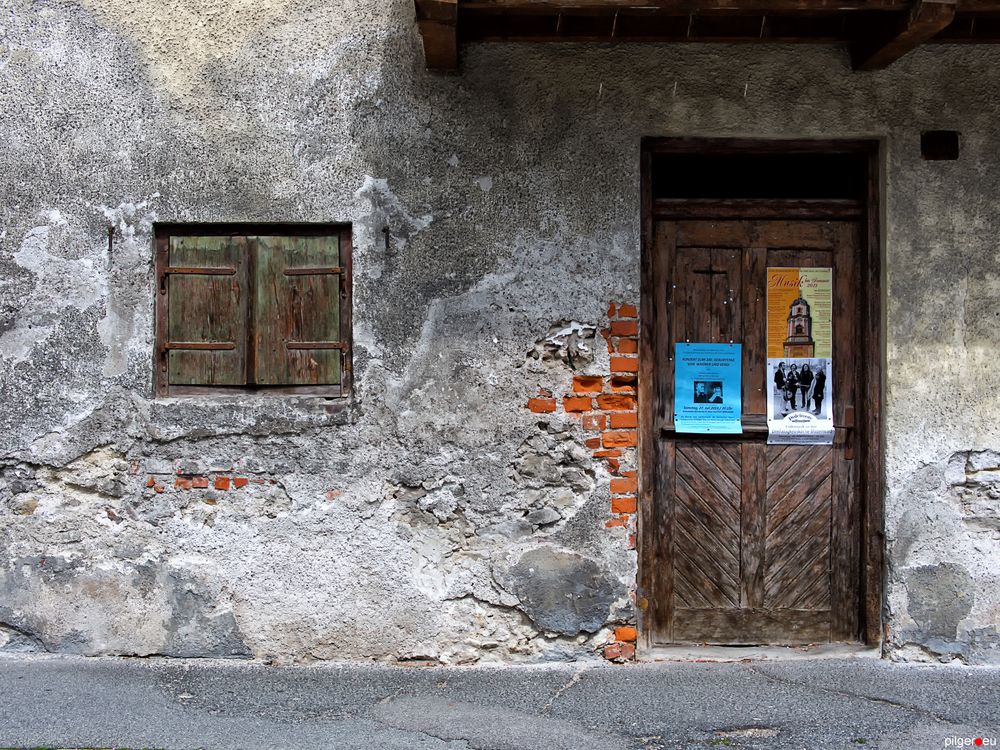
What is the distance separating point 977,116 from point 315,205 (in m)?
3.33

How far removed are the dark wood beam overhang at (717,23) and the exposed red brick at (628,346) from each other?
144 centimetres

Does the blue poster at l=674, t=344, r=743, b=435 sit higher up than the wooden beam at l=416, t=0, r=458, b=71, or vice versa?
the wooden beam at l=416, t=0, r=458, b=71

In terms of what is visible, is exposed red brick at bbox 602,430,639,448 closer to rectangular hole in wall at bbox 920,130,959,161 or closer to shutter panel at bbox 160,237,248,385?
shutter panel at bbox 160,237,248,385

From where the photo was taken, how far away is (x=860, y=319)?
458cm

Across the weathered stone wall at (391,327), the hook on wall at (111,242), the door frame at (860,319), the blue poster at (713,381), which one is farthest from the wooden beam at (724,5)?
the hook on wall at (111,242)

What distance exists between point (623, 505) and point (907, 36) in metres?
2.47

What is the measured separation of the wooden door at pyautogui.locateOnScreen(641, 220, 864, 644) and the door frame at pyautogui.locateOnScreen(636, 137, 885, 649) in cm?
3

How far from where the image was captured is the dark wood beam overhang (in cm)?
372

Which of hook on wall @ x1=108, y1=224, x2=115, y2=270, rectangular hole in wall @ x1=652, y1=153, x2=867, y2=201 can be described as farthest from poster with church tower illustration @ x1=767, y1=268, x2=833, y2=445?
hook on wall @ x1=108, y1=224, x2=115, y2=270

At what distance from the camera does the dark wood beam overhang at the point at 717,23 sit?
12.2 ft

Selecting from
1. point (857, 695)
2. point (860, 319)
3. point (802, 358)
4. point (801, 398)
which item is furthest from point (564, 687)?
point (860, 319)

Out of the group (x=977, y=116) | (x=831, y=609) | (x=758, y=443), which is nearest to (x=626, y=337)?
(x=758, y=443)

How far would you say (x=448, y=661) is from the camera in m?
4.35

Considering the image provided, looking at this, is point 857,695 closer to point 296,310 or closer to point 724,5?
point 724,5
